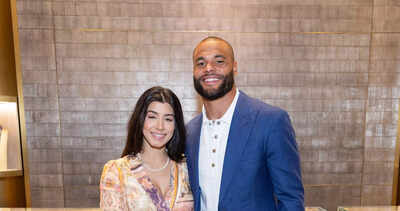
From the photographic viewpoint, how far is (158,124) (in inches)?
54.1

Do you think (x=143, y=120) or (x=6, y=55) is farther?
(x=6, y=55)

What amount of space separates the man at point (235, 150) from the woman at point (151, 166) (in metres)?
0.10

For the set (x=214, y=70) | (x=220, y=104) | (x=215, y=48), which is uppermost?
(x=215, y=48)

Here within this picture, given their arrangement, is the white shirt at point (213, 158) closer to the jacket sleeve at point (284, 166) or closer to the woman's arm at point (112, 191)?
the jacket sleeve at point (284, 166)

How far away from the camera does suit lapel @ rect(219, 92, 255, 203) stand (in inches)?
51.9

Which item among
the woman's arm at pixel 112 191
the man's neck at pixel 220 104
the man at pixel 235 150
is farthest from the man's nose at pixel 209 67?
the woman's arm at pixel 112 191

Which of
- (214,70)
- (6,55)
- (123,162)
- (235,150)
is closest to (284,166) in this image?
(235,150)

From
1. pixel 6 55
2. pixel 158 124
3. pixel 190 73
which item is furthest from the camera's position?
pixel 190 73

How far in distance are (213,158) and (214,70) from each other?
530 millimetres

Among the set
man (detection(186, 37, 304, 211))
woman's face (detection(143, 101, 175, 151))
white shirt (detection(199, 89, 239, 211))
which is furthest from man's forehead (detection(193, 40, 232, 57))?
woman's face (detection(143, 101, 175, 151))

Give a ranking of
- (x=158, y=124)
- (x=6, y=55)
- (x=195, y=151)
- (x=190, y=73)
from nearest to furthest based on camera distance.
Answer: (x=158, y=124) < (x=195, y=151) < (x=6, y=55) < (x=190, y=73)

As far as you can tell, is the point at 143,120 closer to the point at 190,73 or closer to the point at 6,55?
the point at 190,73

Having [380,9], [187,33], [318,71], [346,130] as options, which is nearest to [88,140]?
[187,33]

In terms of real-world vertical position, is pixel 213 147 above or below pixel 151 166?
above
